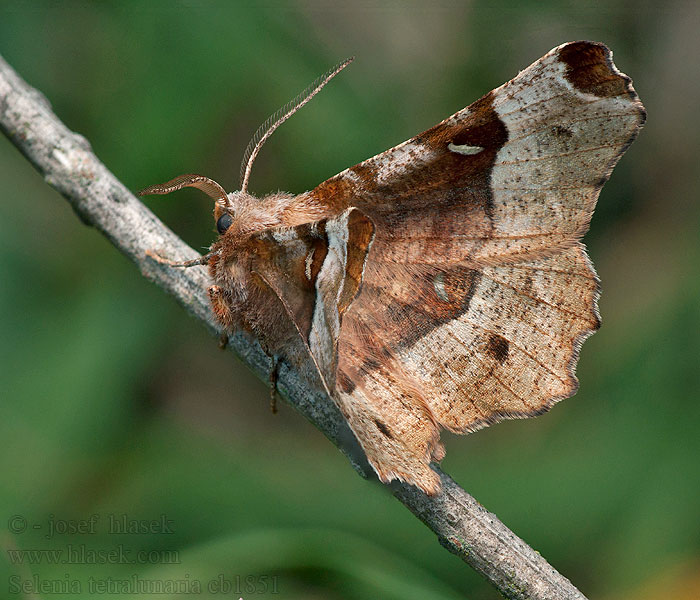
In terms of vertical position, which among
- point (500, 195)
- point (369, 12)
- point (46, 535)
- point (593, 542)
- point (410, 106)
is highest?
point (369, 12)

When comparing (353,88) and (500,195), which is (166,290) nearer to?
(500,195)

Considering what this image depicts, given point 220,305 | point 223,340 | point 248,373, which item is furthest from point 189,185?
point 248,373

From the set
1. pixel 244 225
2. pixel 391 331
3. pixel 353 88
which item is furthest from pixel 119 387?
pixel 353 88

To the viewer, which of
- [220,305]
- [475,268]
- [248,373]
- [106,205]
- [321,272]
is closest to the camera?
[321,272]

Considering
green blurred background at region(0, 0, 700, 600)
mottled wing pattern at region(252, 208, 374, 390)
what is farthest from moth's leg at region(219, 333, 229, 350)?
green blurred background at region(0, 0, 700, 600)

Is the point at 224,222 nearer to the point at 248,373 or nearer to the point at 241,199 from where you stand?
the point at 241,199

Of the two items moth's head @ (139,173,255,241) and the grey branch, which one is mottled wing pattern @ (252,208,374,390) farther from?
the grey branch
